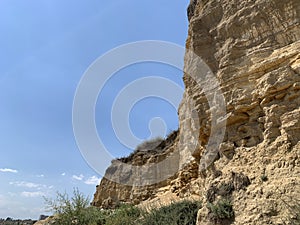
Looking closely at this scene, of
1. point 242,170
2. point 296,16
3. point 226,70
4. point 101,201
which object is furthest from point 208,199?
point 101,201

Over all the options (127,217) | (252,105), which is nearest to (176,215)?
(127,217)

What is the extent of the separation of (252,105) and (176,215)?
4.07 metres

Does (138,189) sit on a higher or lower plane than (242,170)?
higher

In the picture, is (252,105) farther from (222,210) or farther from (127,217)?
(127,217)

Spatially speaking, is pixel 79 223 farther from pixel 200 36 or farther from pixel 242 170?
pixel 200 36

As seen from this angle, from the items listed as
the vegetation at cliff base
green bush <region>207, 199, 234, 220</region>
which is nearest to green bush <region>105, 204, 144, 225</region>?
the vegetation at cliff base

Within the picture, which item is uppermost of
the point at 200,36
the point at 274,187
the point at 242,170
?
the point at 200,36

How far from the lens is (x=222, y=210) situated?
739cm

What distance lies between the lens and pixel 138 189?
2023 cm

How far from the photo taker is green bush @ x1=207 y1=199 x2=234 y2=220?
7.33m

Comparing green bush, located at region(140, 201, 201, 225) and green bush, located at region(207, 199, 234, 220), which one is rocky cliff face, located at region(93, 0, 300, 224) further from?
green bush, located at region(140, 201, 201, 225)

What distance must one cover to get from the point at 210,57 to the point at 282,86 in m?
3.82

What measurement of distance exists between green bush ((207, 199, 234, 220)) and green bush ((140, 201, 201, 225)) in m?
1.45

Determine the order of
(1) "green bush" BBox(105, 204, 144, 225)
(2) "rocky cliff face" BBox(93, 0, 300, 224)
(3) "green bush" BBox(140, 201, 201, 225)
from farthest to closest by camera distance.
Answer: (1) "green bush" BBox(105, 204, 144, 225)
(3) "green bush" BBox(140, 201, 201, 225)
(2) "rocky cliff face" BBox(93, 0, 300, 224)
